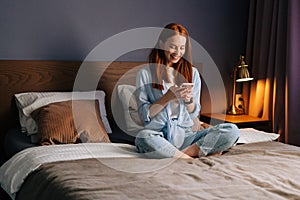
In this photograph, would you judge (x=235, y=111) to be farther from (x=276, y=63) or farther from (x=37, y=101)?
(x=37, y=101)

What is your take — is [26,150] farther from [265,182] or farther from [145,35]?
[145,35]

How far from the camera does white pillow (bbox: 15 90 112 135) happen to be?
9.37 feet

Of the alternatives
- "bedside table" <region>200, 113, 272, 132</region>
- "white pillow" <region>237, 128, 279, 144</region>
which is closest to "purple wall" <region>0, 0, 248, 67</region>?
"bedside table" <region>200, 113, 272, 132</region>

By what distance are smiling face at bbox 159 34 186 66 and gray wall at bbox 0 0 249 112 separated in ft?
2.89

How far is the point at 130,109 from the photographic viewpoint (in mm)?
3080

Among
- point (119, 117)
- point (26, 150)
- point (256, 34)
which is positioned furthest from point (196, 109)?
point (256, 34)

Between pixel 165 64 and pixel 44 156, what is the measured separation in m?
0.91

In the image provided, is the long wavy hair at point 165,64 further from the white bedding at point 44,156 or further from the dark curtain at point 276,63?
the dark curtain at point 276,63

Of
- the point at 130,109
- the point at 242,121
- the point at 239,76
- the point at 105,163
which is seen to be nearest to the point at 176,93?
the point at 105,163

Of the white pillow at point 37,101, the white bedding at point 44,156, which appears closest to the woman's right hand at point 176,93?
the white bedding at point 44,156

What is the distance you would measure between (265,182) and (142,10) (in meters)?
2.00

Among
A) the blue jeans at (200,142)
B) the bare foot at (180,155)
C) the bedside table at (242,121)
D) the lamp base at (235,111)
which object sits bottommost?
the bedside table at (242,121)

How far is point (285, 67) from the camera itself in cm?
352

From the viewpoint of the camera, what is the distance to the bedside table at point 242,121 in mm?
3523
